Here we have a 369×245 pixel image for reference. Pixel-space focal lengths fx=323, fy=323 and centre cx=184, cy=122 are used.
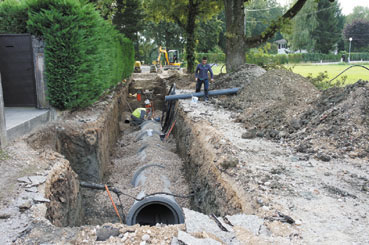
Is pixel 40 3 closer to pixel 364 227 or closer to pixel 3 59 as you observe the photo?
pixel 3 59

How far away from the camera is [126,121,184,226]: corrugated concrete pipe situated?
5109 millimetres

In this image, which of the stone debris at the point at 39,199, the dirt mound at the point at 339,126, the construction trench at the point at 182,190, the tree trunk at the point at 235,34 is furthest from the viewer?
the tree trunk at the point at 235,34

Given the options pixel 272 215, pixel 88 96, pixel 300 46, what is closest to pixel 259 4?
pixel 300 46

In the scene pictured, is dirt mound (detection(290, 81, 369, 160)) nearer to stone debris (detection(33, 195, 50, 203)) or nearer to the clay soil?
the clay soil

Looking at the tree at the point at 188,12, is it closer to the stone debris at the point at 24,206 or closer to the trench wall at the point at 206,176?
the trench wall at the point at 206,176

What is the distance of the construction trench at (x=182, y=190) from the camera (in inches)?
127

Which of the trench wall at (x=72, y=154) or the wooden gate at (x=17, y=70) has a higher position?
the wooden gate at (x=17, y=70)

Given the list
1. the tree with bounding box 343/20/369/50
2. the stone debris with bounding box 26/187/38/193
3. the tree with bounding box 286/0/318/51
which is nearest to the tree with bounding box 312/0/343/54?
the tree with bounding box 286/0/318/51

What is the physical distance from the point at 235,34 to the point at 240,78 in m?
3.12

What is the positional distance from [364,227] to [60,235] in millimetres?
3092

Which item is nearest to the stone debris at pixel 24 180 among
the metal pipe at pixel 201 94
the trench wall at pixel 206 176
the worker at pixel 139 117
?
the trench wall at pixel 206 176

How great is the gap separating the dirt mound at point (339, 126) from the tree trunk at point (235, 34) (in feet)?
27.1

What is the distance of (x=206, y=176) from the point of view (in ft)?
18.0

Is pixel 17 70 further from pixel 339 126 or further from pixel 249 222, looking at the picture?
pixel 339 126
